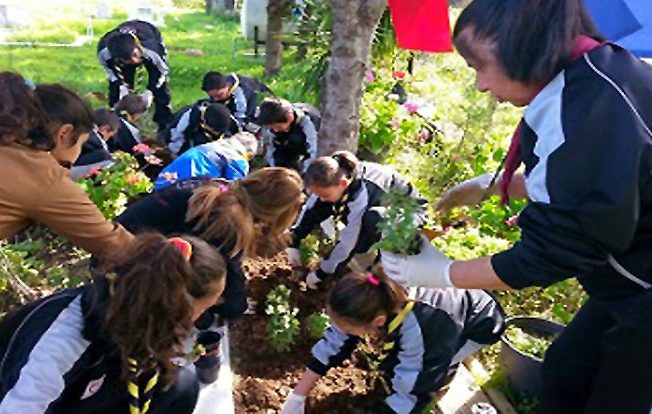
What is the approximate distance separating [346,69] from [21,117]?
2110mm

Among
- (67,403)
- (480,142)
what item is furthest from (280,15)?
(67,403)

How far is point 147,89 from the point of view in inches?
264

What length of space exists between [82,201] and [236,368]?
1238 mm

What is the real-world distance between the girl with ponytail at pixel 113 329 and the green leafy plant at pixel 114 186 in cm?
187

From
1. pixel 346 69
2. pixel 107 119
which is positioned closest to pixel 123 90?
pixel 107 119

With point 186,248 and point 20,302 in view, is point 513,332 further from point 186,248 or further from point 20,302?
point 20,302

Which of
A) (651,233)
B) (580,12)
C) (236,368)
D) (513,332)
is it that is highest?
(580,12)

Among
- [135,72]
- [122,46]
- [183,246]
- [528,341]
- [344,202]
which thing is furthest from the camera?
[135,72]

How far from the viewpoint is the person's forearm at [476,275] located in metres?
1.70

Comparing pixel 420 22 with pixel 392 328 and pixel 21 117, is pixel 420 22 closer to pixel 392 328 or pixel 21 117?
pixel 392 328

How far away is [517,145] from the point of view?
180 cm

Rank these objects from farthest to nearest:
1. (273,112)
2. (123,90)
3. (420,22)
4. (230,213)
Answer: (123,90)
(420,22)
(273,112)
(230,213)

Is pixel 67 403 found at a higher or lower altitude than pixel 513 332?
higher

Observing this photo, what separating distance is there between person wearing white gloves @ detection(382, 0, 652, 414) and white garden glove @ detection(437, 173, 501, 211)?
820 mm
